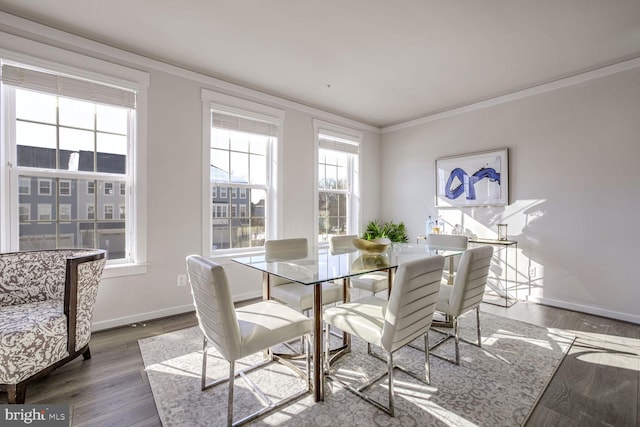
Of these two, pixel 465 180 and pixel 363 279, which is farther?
pixel 465 180

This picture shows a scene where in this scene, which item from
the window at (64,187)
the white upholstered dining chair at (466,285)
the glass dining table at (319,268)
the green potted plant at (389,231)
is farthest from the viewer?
the green potted plant at (389,231)

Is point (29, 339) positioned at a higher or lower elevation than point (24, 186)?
lower

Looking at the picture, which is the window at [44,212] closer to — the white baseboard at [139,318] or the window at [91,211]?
the window at [91,211]

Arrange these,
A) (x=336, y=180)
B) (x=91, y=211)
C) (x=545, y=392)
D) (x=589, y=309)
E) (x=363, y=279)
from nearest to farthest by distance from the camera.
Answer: (x=545, y=392) < (x=91, y=211) < (x=363, y=279) < (x=589, y=309) < (x=336, y=180)

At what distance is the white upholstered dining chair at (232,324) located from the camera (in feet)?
4.72

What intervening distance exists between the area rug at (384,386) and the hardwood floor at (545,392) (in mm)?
80

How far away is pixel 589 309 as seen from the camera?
10.8ft

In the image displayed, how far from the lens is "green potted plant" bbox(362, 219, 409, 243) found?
4996 millimetres

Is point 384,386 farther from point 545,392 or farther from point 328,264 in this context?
point 545,392

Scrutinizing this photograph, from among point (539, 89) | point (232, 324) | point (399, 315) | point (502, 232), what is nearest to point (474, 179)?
point (502, 232)

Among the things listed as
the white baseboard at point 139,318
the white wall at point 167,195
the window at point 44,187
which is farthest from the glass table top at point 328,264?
the window at point 44,187

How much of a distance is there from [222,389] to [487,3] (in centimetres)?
333

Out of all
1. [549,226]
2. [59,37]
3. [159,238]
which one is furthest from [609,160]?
[59,37]

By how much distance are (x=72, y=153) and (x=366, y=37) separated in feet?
9.55
